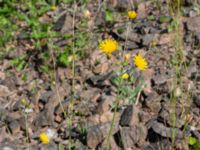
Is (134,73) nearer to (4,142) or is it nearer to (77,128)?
(77,128)

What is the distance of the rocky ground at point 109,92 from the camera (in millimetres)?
3375

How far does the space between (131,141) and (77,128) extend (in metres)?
0.44

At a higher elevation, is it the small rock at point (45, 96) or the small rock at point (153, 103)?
the small rock at point (153, 103)

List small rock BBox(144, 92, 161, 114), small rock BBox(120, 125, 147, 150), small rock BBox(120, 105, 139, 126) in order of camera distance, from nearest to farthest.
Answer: small rock BBox(120, 125, 147, 150) → small rock BBox(120, 105, 139, 126) → small rock BBox(144, 92, 161, 114)

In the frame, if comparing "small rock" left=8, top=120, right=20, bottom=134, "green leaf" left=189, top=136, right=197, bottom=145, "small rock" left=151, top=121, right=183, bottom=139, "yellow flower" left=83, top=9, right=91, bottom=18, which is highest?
"yellow flower" left=83, top=9, right=91, bottom=18

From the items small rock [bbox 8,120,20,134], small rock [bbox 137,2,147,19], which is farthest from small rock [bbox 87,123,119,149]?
small rock [bbox 137,2,147,19]

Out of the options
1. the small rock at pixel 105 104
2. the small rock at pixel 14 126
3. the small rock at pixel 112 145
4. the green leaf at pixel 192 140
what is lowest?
the small rock at pixel 14 126

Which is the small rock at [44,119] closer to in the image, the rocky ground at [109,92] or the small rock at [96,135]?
the rocky ground at [109,92]

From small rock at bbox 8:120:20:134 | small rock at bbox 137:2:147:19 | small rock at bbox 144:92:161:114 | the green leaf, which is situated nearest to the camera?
the green leaf

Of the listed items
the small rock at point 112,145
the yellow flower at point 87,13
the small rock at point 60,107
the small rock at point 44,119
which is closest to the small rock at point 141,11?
the yellow flower at point 87,13

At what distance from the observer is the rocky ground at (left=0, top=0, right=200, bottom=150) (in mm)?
3375

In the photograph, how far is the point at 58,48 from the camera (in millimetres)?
4414

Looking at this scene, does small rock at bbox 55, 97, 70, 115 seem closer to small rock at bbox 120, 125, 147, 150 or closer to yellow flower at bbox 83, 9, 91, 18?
small rock at bbox 120, 125, 147, 150

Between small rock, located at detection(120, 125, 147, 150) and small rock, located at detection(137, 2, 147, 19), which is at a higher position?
small rock, located at detection(137, 2, 147, 19)
